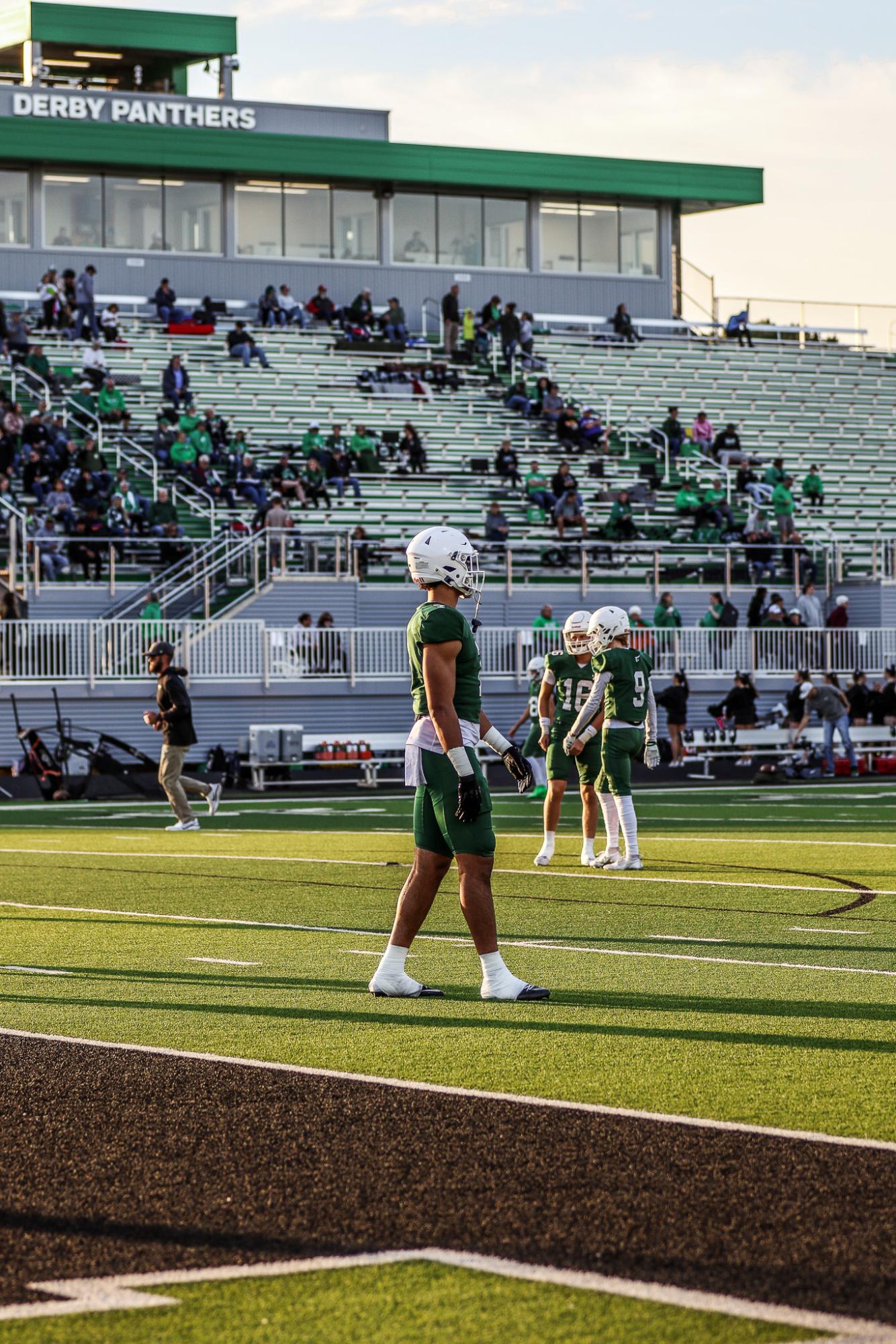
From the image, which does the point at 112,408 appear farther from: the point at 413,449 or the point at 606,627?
the point at 606,627

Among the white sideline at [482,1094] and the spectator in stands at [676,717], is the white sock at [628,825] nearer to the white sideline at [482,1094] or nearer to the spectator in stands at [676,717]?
the white sideline at [482,1094]

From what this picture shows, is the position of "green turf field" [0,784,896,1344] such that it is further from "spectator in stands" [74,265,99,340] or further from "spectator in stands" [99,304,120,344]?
"spectator in stands" [99,304,120,344]

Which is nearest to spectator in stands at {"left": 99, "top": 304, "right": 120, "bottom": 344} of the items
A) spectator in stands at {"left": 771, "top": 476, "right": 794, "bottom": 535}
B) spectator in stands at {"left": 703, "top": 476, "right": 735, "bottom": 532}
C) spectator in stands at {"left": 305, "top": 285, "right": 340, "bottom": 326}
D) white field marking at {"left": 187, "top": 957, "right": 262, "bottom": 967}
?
spectator in stands at {"left": 305, "top": 285, "right": 340, "bottom": 326}

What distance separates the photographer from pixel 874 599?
38.2m

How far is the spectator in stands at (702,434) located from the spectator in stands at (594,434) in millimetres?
1972

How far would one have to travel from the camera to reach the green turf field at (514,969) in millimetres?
4941

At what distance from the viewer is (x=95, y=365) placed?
1693 inches

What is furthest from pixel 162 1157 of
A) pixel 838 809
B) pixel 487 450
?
pixel 487 450

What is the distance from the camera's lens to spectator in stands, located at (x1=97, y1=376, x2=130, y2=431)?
40.1 m

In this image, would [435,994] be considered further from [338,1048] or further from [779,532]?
[779,532]

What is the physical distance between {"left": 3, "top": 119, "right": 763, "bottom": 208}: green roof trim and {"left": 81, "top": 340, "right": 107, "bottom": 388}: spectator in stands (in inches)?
406

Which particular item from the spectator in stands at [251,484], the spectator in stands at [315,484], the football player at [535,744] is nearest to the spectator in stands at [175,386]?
the spectator in stands at [315,484]

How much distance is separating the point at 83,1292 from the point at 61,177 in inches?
1985

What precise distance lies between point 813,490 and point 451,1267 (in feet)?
131
